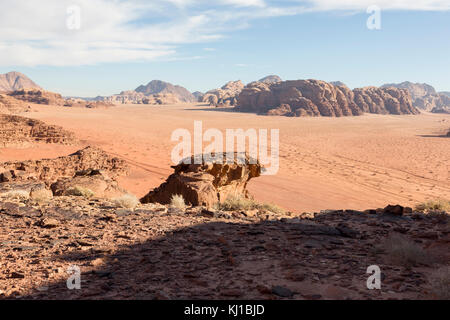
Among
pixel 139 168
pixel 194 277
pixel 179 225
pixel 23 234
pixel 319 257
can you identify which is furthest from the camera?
pixel 139 168

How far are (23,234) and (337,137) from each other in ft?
116

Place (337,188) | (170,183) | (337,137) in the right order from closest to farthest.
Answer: (170,183) < (337,188) < (337,137)

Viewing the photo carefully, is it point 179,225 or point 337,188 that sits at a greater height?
point 179,225

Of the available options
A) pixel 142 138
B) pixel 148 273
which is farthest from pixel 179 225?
pixel 142 138

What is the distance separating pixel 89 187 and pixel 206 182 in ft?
10.6

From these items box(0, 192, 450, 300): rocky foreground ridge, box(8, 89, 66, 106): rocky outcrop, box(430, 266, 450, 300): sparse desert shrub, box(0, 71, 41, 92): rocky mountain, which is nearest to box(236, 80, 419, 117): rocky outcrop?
box(8, 89, 66, 106): rocky outcrop

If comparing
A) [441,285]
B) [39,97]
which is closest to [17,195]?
[441,285]

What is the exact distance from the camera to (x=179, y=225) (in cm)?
590

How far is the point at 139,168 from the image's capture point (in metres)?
17.3

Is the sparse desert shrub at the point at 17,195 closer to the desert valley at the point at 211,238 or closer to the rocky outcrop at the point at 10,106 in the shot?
the desert valley at the point at 211,238

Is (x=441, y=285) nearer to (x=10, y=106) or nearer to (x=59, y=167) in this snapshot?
(x=59, y=167)

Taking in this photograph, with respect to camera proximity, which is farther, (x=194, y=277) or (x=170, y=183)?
(x=170, y=183)

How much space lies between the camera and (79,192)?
331 inches
